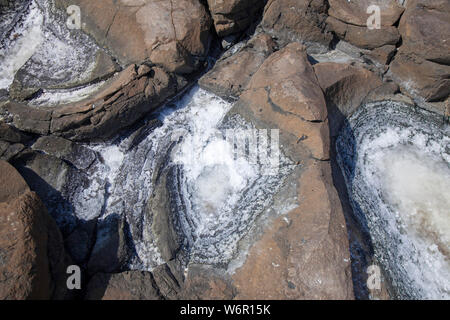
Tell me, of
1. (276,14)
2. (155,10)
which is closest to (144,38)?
(155,10)

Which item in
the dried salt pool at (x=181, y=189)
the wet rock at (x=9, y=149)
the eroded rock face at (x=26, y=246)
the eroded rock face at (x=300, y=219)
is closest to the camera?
the eroded rock face at (x=26, y=246)

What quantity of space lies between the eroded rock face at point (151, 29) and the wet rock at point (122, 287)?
197cm

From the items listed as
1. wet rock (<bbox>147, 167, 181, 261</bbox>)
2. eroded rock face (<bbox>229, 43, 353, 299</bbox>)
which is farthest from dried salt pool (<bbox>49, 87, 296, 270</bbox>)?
eroded rock face (<bbox>229, 43, 353, 299</bbox>)

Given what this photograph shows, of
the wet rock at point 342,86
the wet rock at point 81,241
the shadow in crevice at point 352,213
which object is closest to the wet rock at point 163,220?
the wet rock at point 81,241

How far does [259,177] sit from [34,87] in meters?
2.33

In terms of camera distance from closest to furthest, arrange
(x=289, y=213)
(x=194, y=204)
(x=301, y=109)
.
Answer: (x=289, y=213) → (x=301, y=109) → (x=194, y=204)

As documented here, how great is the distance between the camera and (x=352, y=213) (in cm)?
266

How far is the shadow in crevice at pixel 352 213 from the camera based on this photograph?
228 centimetres

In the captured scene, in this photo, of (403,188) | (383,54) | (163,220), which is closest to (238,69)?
(383,54)

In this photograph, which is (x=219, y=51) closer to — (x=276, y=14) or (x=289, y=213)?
(x=276, y=14)

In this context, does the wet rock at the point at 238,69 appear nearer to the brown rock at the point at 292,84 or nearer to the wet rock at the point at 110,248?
the brown rock at the point at 292,84

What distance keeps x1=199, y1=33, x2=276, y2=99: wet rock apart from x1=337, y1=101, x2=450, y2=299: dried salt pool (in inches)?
44.7

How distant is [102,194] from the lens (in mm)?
2871

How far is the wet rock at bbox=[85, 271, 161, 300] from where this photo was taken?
228 cm
